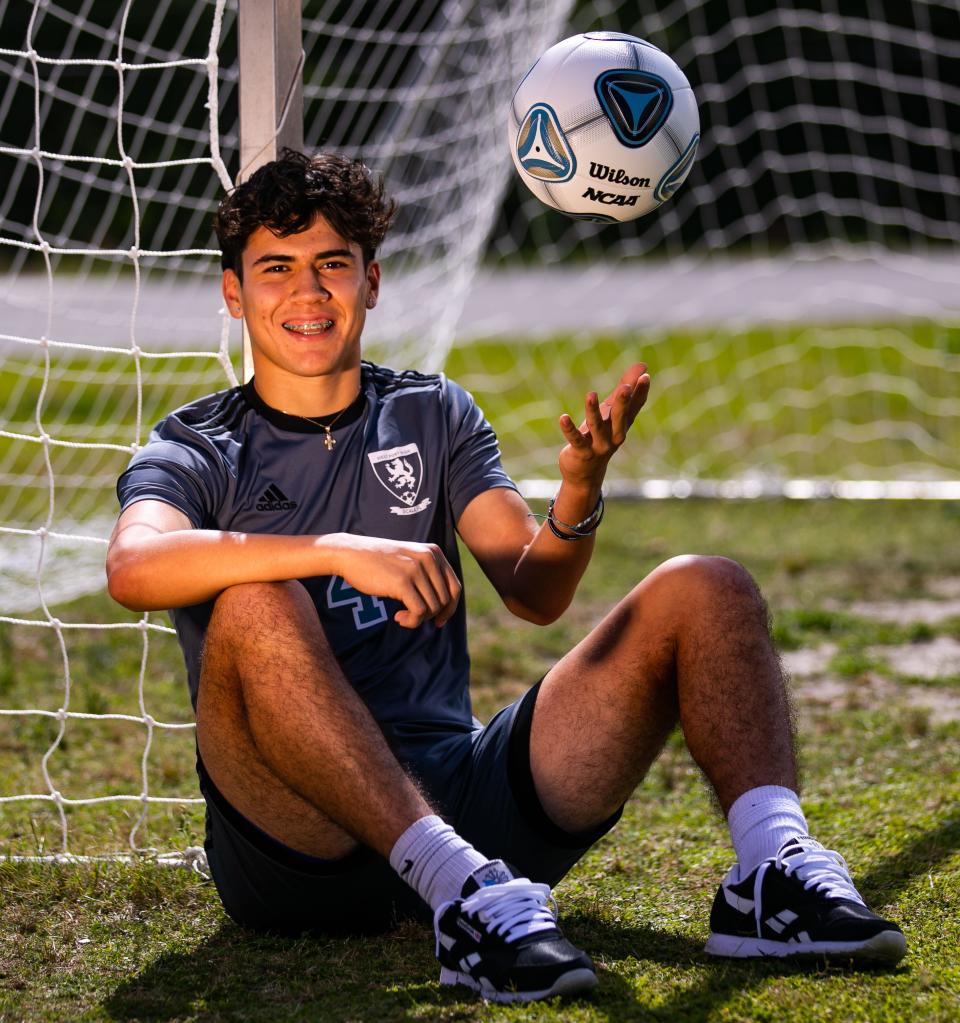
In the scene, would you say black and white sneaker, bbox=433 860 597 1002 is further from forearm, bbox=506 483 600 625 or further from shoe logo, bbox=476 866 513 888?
forearm, bbox=506 483 600 625

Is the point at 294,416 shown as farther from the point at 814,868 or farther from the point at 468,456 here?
the point at 814,868

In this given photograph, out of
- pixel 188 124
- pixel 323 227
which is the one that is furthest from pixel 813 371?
pixel 323 227

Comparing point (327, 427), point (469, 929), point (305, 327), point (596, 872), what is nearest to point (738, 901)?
point (469, 929)

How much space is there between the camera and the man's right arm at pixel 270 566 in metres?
2.73

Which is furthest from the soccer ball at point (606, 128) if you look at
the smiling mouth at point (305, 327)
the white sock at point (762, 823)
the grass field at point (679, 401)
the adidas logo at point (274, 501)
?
the grass field at point (679, 401)

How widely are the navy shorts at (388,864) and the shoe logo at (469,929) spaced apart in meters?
0.37

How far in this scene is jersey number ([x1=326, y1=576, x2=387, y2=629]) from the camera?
3.07 meters

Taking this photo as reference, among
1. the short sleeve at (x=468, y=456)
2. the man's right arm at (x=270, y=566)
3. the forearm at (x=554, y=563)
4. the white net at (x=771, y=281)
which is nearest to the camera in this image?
the man's right arm at (x=270, y=566)

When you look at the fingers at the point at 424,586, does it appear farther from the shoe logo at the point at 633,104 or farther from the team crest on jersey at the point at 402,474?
the shoe logo at the point at 633,104

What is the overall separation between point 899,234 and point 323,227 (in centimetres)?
1435

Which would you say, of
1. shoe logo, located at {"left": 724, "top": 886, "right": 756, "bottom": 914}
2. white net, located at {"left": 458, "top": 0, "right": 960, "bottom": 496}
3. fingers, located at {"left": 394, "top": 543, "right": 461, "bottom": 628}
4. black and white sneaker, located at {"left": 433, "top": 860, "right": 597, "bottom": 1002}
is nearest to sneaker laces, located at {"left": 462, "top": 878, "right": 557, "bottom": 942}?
black and white sneaker, located at {"left": 433, "top": 860, "right": 597, "bottom": 1002}

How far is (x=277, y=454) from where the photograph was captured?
319 cm

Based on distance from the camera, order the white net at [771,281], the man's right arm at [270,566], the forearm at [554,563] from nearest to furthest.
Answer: the man's right arm at [270,566] < the forearm at [554,563] < the white net at [771,281]

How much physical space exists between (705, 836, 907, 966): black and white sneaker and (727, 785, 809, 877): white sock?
0.07ft
